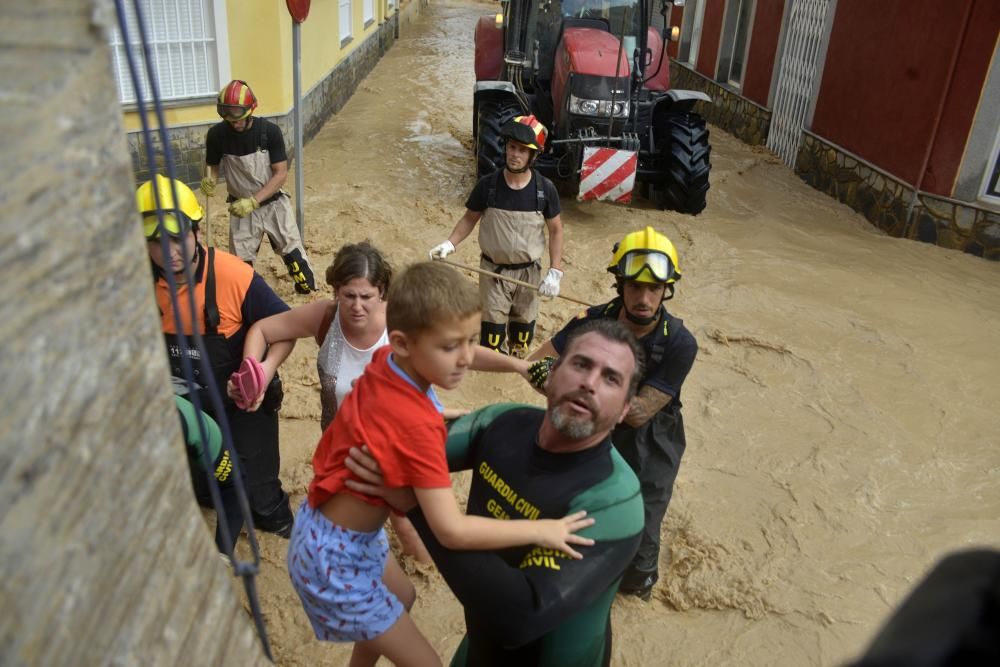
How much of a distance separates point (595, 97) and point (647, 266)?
16.4 feet

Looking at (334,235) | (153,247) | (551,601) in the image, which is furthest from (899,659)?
(334,235)

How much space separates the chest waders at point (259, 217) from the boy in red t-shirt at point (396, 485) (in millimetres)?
3799

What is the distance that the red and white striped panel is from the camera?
7.34 m

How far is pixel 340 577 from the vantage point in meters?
2.04

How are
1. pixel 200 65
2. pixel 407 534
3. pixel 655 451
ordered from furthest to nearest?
pixel 200 65
pixel 655 451
pixel 407 534

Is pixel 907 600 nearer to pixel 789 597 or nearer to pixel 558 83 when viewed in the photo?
pixel 789 597

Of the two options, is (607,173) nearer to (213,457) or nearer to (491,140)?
(491,140)

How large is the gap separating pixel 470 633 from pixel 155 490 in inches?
43.4

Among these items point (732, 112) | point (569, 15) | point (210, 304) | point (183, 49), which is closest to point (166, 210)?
point (210, 304)

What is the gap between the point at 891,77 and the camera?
27.0ft

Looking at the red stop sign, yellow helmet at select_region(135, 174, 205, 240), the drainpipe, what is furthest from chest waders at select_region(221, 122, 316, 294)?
Answer: the drainpipe

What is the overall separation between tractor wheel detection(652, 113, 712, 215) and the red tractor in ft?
0.03

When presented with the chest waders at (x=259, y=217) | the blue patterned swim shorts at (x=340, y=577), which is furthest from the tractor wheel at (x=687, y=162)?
the blue patterned swim shorts at (x=340, y=577)

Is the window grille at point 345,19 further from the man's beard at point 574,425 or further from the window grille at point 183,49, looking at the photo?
the man's beard at point 574,425
